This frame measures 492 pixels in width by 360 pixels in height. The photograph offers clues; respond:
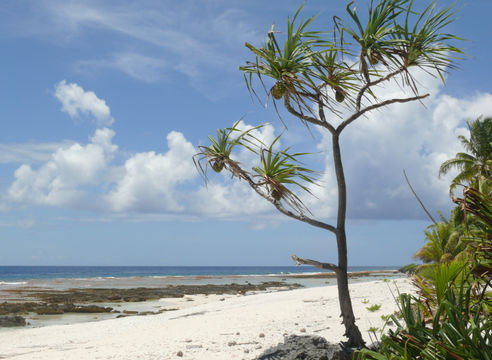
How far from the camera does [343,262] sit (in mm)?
6199

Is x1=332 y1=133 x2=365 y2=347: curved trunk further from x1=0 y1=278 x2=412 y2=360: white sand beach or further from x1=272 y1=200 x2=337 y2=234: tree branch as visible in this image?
x1=0 y1=278 x2=412 y2=360: white sand beach

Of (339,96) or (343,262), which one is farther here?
(343,262)

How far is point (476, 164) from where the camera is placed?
26.4m

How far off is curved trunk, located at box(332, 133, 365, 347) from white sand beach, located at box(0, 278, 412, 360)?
1625mm

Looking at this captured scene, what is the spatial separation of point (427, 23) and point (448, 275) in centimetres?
337

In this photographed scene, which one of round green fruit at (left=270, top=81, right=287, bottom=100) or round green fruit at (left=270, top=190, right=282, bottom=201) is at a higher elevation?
round green fruit at (left=270, top=81, right=287, bottom=100)

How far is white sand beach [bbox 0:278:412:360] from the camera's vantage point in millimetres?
8922

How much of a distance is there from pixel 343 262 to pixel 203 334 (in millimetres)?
5377

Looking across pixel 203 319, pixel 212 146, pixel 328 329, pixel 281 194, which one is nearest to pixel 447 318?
pixel 281 194

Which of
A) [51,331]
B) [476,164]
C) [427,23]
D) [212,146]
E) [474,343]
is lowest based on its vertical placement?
[51,331]

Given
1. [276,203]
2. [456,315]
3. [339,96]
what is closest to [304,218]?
[276,203]

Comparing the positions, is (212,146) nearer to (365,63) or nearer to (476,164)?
(365,63)

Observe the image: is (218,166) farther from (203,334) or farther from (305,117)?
(203,334)

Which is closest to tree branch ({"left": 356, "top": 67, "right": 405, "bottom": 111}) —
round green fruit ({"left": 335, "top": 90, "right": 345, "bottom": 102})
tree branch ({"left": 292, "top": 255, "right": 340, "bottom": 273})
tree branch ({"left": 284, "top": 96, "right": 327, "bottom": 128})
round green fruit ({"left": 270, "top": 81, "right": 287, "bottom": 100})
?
round green fruit ({"left": 335, "top": 90, "right": 345, "bottom": 102})
